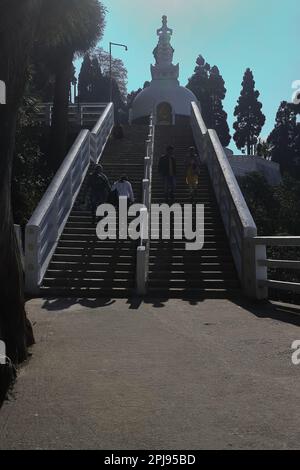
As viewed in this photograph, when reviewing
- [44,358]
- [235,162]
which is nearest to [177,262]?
[44,358]

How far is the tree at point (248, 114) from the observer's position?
66.8 m

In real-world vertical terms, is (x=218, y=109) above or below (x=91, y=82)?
below

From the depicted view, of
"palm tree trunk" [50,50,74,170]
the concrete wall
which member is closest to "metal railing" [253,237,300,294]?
"palm tree trunk" [50,50,74,170]

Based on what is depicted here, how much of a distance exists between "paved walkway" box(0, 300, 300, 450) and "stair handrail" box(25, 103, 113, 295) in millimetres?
2262

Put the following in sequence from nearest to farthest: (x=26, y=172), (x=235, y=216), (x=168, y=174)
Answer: (x=235, y=216), (x=168, y=174), (x=26, y=172)

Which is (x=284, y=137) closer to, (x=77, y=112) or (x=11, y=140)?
(x=77, y=112)

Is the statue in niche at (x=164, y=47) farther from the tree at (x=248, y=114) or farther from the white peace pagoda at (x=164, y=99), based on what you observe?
the tree at (x=248, y=114)

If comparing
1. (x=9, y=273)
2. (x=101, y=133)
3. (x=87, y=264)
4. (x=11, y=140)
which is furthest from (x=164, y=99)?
(x=9, y=273)

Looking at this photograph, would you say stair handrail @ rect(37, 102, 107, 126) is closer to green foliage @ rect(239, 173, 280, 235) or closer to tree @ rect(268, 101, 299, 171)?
green foliage @ rect(239, 173, 280, 235)

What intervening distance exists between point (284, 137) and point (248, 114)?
A: 5.18 metres

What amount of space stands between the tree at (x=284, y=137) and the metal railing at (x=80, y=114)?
3305 cm

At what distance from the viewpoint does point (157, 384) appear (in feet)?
17.6

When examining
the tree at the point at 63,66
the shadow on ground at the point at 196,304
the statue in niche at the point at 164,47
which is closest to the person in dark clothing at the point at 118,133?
the tree at the point at 63,66

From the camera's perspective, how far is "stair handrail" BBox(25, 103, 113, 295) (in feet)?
35.4
